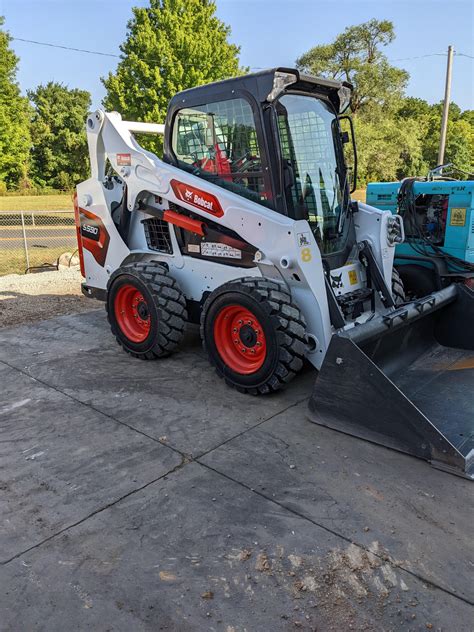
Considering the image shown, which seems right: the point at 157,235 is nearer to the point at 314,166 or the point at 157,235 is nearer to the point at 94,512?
the point at 314,166

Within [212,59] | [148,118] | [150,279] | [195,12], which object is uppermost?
[195,12]

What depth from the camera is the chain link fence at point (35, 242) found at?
11047 millimetres

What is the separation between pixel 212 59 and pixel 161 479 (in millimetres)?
18551

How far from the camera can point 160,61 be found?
1761 centimetres

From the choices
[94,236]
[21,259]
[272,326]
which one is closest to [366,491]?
[272,326]

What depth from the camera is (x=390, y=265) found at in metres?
4.86

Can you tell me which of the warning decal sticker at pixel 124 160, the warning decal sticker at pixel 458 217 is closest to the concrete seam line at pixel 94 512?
the warning decal sticker at pixel 124 160

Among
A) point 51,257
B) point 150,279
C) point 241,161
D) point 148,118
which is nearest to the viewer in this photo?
point 241,161

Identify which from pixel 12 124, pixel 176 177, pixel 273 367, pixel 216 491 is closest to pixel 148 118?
pixel 12 124

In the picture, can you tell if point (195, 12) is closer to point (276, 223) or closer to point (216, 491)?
point (276, 223)

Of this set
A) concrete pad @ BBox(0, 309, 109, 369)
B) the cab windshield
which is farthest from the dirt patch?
concrete pad @ BBox(0, 309, 109, 369)

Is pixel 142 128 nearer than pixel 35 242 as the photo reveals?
Yes

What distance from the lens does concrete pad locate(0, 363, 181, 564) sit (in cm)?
271

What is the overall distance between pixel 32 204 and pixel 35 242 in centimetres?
1411
